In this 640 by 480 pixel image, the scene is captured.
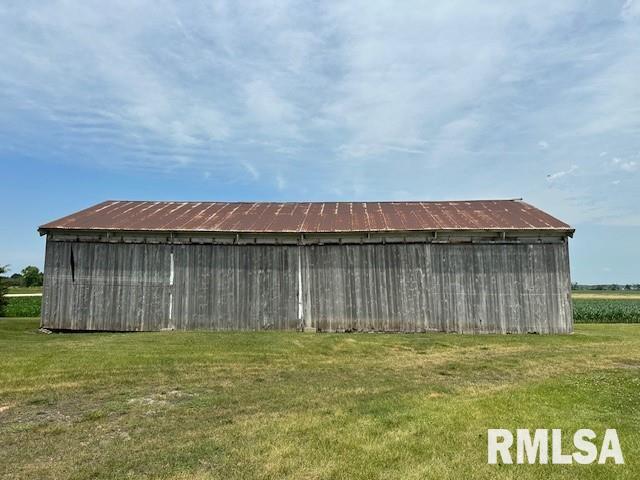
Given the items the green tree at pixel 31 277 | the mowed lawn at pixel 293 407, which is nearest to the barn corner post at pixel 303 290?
the mowed lawn at pixel 293 407

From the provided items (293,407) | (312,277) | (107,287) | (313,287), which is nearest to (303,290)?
(313,287)

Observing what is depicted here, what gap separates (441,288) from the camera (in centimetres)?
2031

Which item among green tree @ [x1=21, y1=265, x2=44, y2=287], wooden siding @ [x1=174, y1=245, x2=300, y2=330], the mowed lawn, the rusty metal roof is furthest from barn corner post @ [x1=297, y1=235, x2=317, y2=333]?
green tree @ [x1=21, y1=265, x2=44, y2=287]

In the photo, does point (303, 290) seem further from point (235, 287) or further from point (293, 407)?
point (293, 407)

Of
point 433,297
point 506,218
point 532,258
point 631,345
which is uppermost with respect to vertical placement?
point 506,218

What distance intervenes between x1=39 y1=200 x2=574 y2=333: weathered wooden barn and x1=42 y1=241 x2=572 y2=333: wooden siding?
5cm

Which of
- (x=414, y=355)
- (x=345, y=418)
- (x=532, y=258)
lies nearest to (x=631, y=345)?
(x=532, y=258)

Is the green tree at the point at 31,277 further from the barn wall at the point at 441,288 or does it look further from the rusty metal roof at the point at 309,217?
the barn wall at the point at 441,288

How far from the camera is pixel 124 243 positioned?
2081cm

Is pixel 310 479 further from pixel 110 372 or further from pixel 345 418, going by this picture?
pixel 110 372

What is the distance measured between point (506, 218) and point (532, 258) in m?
2.36

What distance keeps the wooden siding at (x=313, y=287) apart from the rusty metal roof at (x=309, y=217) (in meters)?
0.88

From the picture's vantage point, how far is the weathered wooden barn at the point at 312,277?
2014 cm

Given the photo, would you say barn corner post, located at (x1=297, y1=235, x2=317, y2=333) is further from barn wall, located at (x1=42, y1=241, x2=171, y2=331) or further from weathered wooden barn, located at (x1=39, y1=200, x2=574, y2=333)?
barn wall, located at (x1=42, y1=241, x2=171, y2=331)
